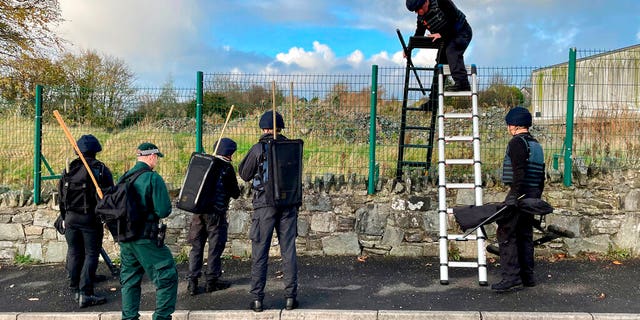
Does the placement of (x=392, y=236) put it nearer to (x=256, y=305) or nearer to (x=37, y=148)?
(x=256, y=305)

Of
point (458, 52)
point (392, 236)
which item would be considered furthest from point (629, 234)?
point (458, 52)

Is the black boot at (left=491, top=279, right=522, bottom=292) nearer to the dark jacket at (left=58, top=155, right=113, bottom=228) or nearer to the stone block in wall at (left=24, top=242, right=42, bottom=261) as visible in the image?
the dark jacket at (left=58, top=155, right=113, bottom=228)

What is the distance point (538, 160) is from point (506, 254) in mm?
1132

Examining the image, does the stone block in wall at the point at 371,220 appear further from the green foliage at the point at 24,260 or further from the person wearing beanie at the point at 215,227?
the green foliage at the point at 24,260

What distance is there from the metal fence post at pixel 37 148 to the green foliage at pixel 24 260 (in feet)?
2.80

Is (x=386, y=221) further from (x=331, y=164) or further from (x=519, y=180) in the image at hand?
(x=519, y=180)

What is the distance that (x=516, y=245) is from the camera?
579 cm

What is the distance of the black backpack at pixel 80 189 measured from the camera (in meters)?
5.76

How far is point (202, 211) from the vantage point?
223 inches

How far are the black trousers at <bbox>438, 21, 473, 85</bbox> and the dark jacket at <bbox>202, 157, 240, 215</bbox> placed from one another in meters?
3.35

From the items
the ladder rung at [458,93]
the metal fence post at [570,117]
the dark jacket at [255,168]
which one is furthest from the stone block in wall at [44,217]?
the metal fence post at [570,117]

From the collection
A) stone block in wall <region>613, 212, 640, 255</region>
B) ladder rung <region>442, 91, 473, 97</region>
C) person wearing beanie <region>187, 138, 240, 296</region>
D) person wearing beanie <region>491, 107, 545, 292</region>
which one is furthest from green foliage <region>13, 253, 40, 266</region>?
stone block in wall <region>613, 212, 640, 255</region>

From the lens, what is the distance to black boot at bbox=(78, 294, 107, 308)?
5.65 metres

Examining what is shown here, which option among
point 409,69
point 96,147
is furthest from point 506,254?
point 96,147
